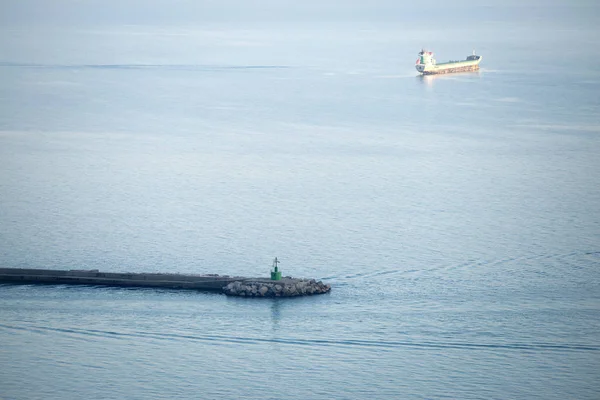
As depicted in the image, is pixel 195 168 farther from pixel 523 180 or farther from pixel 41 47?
pixel 41 47

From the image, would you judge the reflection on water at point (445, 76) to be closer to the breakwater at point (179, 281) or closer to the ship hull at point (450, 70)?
the ship hull at point (450, 70)

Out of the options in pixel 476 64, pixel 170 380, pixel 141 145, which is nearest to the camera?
pixel 170 380

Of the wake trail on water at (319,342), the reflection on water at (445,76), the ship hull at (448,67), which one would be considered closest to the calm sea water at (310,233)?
the wake trail on water at (319,342)

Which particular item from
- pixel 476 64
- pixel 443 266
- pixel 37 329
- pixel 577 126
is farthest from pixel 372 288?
pixel 476 64

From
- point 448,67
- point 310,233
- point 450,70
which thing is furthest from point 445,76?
point 310,233

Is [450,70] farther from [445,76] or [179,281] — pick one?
[179,281]

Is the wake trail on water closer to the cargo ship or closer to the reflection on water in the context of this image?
the reflection on water
